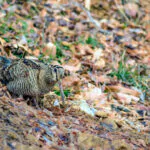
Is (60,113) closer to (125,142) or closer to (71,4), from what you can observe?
(125,142)

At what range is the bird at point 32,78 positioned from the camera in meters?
4.96

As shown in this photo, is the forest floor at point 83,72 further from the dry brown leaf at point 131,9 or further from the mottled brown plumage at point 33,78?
the mottled brown plumage at point 33,78

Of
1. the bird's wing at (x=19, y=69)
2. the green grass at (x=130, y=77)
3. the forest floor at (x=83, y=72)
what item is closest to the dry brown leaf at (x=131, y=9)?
the forest floor at (x=83, y=72)

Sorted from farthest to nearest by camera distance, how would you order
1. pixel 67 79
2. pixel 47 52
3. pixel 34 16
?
pixel 34 16 < pixel 47 52 < pixel 67 79

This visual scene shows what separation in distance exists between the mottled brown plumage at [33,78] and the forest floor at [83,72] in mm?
152

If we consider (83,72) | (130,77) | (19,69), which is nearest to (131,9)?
(130,77)

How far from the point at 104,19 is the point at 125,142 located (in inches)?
215

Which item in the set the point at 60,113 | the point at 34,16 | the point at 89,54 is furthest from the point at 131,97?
the point at 34,16

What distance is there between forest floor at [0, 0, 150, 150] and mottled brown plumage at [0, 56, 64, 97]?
15 centimetres

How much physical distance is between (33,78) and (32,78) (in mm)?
10

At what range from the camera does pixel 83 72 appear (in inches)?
288

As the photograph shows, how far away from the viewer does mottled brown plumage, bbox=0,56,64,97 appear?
496 cm

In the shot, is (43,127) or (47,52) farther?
(47,52)

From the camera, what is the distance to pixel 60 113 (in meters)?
5.16
